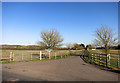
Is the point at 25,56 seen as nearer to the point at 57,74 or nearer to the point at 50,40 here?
the point at 50,40

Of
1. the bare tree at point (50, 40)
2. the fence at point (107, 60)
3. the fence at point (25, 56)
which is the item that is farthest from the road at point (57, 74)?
the bare tree at point (50, 40)

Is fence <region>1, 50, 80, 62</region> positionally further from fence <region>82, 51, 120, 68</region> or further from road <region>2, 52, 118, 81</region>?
road <region>2, 52, 118, 81</region>

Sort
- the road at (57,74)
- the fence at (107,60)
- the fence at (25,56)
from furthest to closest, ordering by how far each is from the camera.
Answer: the fence at (25,56) < the fence at (107,60) < the road at (57,74)

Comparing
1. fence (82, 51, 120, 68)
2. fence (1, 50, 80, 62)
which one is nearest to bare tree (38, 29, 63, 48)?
fence (1, 50, 80, 62)

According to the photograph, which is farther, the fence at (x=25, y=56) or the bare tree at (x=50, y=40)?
the bare tree at (x=50, y=40)

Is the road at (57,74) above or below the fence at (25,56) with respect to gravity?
above

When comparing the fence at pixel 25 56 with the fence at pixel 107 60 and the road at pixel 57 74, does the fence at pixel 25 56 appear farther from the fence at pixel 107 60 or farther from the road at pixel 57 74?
the road at pixel 57 74

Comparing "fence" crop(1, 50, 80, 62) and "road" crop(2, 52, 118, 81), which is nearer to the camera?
"road" crop(2, 52, 118, 81)

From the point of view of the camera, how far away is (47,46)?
2945 centimetres

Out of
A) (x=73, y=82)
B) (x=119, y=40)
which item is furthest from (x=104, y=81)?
(x=119, y=40)

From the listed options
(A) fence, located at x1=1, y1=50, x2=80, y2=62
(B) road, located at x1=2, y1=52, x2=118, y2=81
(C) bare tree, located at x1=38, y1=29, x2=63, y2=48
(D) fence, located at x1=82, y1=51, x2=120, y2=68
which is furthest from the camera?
(C) bare tree, located at x1=38, y1=29, x2=63, y2=48

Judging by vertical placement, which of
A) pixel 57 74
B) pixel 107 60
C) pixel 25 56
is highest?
pixel 107 60

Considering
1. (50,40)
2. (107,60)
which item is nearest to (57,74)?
(107,60)

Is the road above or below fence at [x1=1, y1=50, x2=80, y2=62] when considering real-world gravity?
above
